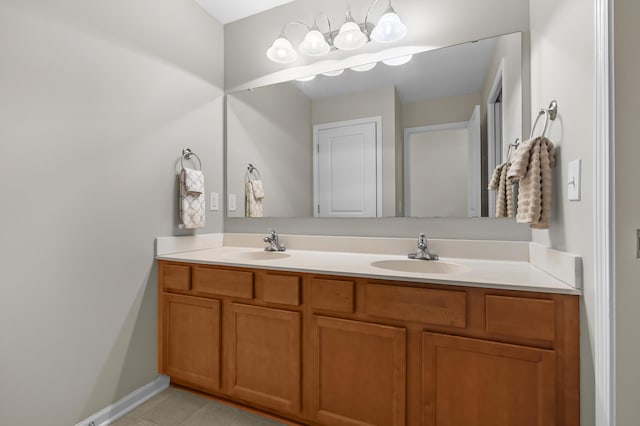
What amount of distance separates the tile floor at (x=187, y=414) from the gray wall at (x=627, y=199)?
4.55ft

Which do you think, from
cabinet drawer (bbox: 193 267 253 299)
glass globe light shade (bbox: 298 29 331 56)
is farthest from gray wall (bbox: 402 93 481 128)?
cabinet drawer (bbox: 193 267 253 299)

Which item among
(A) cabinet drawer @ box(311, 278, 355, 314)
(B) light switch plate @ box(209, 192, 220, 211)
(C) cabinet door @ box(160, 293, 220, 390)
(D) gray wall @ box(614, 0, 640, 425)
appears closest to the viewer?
(D) gray wall @ box(614, 0, 640, 425)

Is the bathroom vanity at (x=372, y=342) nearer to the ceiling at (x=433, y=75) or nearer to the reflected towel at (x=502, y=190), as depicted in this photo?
the reflected towel at (x=502, y=190)

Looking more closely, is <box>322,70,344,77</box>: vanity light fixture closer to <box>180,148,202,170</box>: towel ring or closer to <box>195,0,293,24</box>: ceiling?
<box>195,0,293,24</box>: ceiling

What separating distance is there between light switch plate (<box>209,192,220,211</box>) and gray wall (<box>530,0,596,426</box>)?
1.99 metres

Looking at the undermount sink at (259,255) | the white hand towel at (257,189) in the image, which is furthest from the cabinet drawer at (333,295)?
the white hand towel at (257,189)

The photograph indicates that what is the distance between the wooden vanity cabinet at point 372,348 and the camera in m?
1.01

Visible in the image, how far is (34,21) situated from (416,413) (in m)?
2.26

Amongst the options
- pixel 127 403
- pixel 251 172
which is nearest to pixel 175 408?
pixel 127 403

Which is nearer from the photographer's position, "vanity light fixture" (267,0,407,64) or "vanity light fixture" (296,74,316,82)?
"vanity light fixture" (267,0,407,64)

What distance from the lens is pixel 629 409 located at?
31.8 inches

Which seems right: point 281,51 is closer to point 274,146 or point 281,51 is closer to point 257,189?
point 274,146

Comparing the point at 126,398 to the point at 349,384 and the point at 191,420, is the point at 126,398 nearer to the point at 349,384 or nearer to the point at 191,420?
Result: the point at 191,420

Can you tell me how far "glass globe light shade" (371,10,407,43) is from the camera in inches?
64.8
